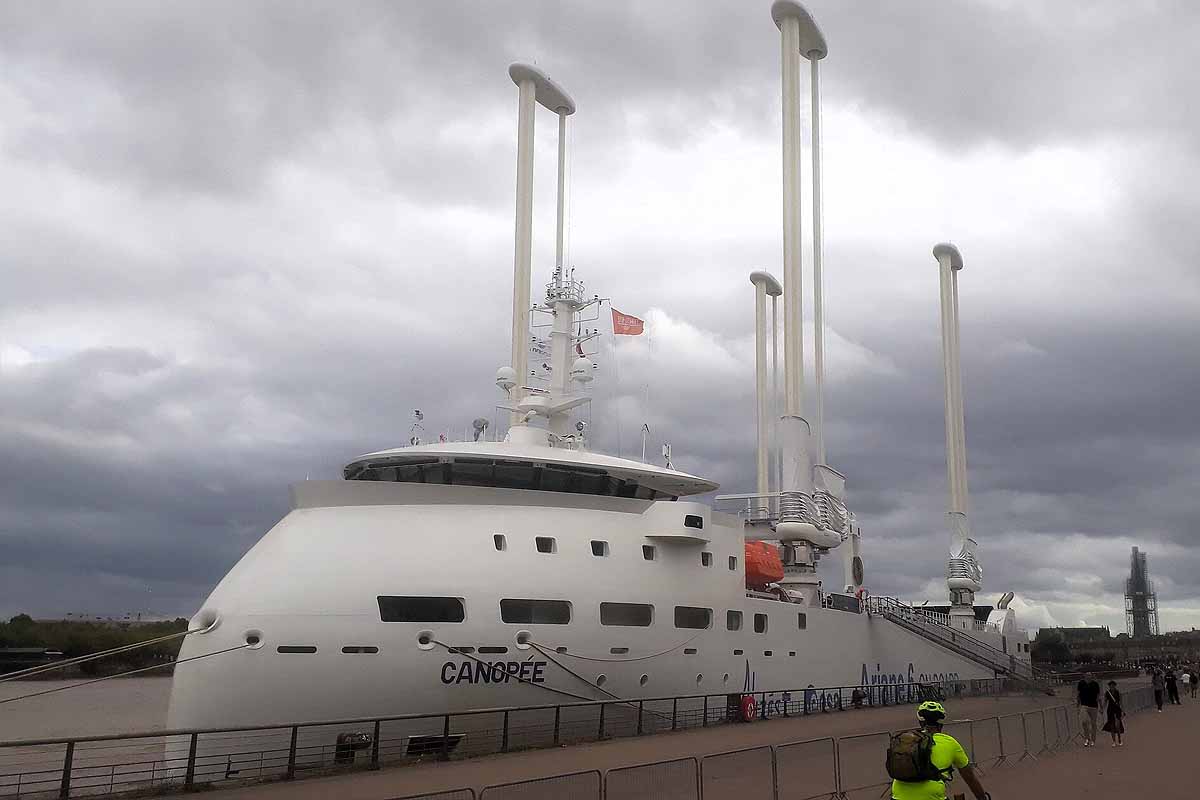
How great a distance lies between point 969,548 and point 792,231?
78.6ft

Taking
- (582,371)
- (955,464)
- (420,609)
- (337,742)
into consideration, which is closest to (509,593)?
(420,609)

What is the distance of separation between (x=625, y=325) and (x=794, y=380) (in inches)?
254

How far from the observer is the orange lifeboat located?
26734 millimetres

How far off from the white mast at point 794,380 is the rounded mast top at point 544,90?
28.7 ft

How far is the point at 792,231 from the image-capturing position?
108 ft

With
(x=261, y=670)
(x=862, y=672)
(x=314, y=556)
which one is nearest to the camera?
(x=261, y=670)

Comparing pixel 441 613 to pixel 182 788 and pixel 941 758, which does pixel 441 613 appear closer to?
pixel 182 788

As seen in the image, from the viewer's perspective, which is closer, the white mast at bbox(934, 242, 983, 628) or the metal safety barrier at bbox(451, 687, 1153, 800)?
the metal safety barrier at bbox(451, 687, 1153, 800)

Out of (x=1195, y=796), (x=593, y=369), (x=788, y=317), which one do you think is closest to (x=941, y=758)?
(x=1195, y=796)

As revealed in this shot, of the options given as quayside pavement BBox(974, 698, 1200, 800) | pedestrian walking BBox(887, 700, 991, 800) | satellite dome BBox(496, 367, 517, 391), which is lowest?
quayside pavement BBox(974, 698, 1200, 800)

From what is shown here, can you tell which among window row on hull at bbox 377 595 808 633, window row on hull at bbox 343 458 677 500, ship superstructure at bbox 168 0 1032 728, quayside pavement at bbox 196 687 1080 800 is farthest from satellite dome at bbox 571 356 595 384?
quayside pavement at bbox 196 687 1080 800

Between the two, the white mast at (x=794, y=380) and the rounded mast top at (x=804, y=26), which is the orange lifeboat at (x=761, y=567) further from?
the rounded mast top at (x=804, y=26)

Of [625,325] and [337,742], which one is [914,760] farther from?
[625,325]

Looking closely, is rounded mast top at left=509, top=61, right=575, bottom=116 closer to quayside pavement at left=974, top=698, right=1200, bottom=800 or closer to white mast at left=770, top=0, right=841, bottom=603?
white mast at left=770, top=0, right=841, bottom=603
